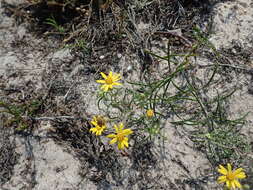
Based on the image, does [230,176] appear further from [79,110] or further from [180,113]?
[79,110]

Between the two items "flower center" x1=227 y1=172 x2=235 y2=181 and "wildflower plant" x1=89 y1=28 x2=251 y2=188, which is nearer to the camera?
"flower center" x1=227 y1=172 x2=235 y2=181

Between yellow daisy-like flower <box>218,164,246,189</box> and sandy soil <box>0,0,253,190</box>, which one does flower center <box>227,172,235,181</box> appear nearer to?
yellow daisy-like flower <box>218,164,246,189</box>

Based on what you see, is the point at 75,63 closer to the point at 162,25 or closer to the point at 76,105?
the point at 76,105

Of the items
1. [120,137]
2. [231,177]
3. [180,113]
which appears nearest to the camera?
[231,177]

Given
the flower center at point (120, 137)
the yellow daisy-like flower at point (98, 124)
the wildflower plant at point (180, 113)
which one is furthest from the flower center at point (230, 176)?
the yellow daisy-like flower at point (98, 124)

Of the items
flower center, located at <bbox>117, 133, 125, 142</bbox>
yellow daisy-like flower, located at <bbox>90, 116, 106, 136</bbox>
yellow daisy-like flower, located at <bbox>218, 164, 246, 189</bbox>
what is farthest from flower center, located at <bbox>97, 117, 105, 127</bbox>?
yellow daisy-like flower, located at <bbox>218, 164, 246, 189</bbox>

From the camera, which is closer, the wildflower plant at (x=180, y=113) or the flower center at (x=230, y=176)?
the flower center at (x=230, y=176)

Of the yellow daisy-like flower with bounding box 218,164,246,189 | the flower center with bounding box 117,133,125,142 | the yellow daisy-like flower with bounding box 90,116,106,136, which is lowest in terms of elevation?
the yellow daisy-like flower with bounding box 218,164,246,189

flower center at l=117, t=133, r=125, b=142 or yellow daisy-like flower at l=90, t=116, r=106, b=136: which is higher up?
yellow daisy-like flower at l=90, t=116, r=106, b=136

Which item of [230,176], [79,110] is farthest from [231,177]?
[79,110]

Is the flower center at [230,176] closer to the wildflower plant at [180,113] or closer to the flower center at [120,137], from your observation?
the wildflower plant at [180,113]

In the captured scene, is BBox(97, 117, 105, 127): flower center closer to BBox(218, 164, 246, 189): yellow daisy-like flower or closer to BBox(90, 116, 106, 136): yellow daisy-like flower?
BBox(90, 116, 106, 136): yellow daisy-like flower

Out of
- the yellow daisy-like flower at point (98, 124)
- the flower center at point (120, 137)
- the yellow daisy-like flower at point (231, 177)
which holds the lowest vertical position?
the yellow daisy-like flower at point (231, 177)
